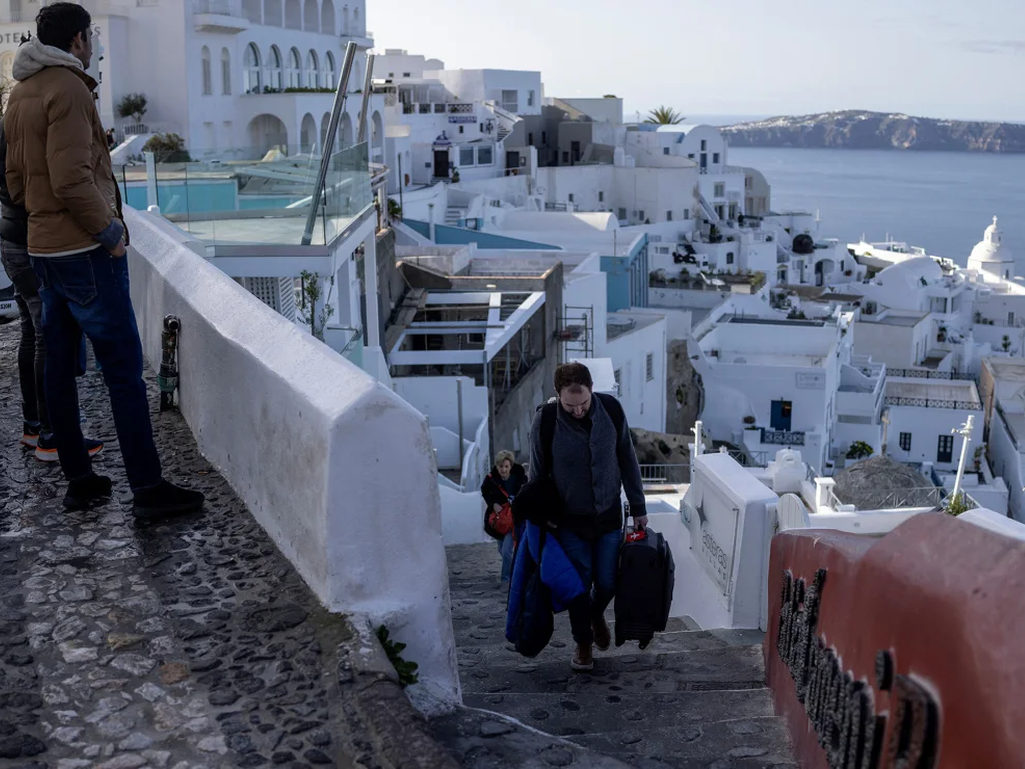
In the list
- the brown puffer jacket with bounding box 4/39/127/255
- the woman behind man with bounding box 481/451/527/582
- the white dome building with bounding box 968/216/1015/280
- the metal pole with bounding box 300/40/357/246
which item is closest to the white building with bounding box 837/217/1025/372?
the white dome building with bounding box 968/216/1015/280

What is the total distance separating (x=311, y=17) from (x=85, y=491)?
4062 cm

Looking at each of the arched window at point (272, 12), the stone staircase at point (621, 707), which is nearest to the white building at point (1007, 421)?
the arched window at point (272, 12)

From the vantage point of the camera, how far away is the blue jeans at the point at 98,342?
4.82 metres

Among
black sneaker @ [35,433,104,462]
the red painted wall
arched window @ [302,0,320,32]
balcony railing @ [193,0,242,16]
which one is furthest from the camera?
arched window @ [302,0,320,32]

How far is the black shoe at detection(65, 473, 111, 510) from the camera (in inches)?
201

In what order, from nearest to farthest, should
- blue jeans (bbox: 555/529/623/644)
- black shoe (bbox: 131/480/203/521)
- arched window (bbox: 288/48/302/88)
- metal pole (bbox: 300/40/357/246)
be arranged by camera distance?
black shoe (bbox: 131/480/203/521), blue jeans (bbox: 555/529/623/644), metal pole (bbox: 300/40/357/246), arched window (bbox: 288/48/302/88)

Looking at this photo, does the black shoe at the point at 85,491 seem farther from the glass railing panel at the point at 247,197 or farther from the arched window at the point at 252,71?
the arched window at the point at 252,71

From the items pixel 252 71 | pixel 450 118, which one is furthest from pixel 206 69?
pixel 450 118

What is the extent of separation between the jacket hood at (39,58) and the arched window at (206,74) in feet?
110

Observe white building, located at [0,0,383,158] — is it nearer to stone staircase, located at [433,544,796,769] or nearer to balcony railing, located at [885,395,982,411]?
balcony railing, located at [885,395,982,411]

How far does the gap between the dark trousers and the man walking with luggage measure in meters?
2.08

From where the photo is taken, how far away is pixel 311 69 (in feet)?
142

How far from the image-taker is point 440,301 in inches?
910

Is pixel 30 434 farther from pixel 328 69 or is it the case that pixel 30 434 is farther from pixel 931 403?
pixel 328 69
